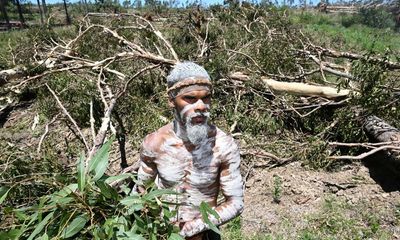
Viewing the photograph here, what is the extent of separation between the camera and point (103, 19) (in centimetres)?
968

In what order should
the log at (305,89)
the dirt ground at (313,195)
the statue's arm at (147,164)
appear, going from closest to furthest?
the statue's arm at (147,164)
the dirt ground at (313,195)
the log at (305,89)

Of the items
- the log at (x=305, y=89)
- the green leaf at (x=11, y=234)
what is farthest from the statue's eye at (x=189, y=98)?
the log at (x=305, y=89)

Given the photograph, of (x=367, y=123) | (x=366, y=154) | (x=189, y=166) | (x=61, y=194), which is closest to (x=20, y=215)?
(x=61, y=194)

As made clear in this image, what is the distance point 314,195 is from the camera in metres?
4.48

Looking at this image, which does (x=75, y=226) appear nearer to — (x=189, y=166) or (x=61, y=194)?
(x=61, y=194)

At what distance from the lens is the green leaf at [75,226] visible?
154 centimetres

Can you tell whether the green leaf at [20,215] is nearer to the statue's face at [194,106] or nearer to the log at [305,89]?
the statue's face at [194,106]

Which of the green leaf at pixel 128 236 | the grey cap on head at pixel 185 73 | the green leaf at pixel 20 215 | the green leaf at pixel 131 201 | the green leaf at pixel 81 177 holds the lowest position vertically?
the green leaf at pixel 128 236

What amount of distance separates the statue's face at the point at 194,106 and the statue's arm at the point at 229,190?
226 mm

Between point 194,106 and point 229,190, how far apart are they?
1.60ft

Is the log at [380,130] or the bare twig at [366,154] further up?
the log at [380,130]

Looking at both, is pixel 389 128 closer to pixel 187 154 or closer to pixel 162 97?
pixel 162 97

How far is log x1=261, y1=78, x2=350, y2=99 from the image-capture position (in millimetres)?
5730

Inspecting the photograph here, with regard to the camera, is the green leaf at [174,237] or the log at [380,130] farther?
the log at [380,130]
